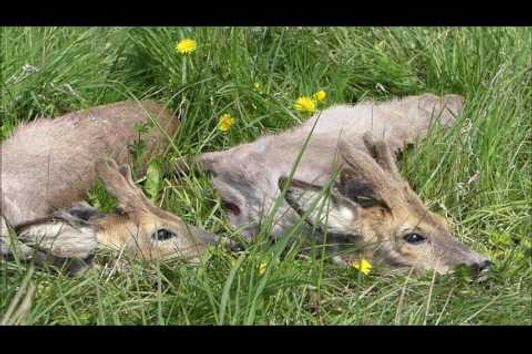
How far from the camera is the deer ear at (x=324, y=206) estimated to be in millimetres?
6607

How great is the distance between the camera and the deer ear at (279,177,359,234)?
260 inches

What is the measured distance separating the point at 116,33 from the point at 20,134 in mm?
1444

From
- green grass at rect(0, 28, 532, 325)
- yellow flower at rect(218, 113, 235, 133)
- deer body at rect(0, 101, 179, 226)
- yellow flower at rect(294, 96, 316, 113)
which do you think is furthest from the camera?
yellow flower at rect(294, 96, 316, 113)

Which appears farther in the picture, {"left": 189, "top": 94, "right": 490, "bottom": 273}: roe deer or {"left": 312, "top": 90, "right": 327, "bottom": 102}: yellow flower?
{"left": 312, "top": 90, "right": 327, "bottom": 102}: yellow flower

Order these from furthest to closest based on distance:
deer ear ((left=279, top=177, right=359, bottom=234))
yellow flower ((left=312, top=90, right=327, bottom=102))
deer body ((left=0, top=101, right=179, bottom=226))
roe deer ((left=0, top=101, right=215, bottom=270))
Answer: yellow flower ((left=312, top=90, right=327, bottom=102)) < deer body ((left=0, top=101, right=179, bottom=226)) < deer ear ((left=279, top=177, right=359, bottom=234)) < roe deer ((left=0, top=101, right=215, bottom=270))

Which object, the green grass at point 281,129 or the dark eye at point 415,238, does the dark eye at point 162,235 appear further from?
the dark eye at point 415,238

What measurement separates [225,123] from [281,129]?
387mm

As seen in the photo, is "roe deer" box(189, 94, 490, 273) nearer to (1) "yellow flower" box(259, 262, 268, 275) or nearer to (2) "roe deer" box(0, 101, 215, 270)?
(2) "roe deer" box(0, 101, 215, 270)

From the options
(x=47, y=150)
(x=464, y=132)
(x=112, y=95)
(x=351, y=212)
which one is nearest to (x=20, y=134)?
(x=47, y=150)

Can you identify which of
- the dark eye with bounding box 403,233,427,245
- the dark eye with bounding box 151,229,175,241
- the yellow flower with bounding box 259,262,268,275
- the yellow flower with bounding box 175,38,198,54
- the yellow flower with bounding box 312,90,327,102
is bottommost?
the dark eye with bounding box 403,233,427,245

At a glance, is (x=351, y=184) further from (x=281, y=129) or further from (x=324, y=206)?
(x=281, y=129)

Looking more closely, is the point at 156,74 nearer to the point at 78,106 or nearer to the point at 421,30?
the point at 78,106

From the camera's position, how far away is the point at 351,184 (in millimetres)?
6863

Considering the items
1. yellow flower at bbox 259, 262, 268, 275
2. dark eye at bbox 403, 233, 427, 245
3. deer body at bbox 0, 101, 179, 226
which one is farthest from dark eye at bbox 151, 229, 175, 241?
dark eye at bbox 403, 233, 427, 245
